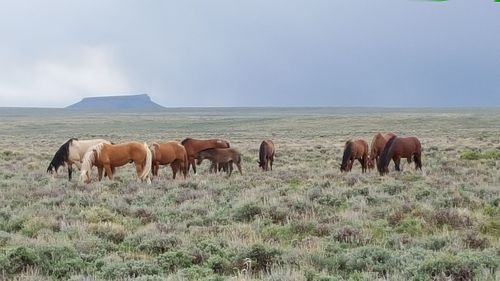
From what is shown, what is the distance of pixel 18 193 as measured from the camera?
12.8 metres

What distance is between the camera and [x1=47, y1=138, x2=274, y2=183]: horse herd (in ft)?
48.0

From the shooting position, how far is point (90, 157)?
47.0 feet

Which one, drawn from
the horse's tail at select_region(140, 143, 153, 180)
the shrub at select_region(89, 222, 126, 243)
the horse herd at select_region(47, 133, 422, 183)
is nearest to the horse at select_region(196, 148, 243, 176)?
the horse herd at select_region(47, 133, 422, 183)

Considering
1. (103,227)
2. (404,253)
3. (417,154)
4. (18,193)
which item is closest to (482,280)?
(404,253)

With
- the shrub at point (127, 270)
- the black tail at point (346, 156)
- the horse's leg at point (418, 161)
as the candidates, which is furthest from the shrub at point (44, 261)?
the horse's leg at point (418, 161)

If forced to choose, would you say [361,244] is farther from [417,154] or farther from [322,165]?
[322,165]

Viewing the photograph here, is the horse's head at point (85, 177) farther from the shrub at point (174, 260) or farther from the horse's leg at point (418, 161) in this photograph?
the horse's leg at point (418, 161)

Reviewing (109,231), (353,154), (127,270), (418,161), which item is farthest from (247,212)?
(418,161)

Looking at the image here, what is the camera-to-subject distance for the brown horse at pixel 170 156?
16.2 m

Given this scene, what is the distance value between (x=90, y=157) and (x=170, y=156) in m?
2.72

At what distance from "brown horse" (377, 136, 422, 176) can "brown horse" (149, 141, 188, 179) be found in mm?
5923

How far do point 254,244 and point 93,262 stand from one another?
2004mm

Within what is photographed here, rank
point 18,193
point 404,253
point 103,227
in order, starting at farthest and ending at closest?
point 18,193 < point 103,227 < point 404,253

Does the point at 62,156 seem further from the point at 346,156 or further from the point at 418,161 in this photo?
the point at 418,161
